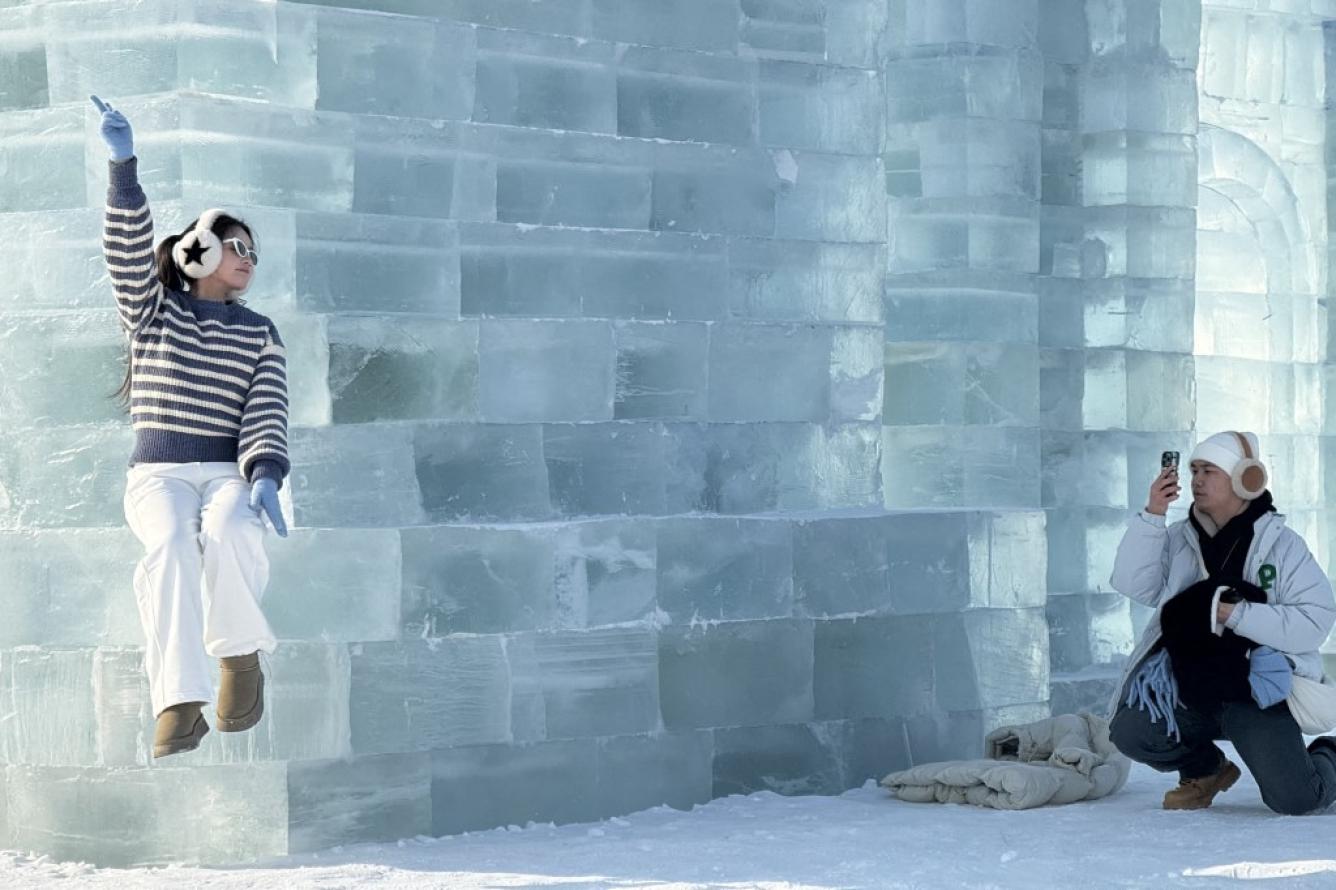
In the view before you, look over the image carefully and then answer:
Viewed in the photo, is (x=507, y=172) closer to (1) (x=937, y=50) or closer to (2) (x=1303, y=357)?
(1) (x=937, y=50)

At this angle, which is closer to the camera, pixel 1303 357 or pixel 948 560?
pixel 948 560

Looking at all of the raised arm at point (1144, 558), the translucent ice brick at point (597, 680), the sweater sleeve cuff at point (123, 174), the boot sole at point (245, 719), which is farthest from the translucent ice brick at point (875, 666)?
the sweater sleeve cuff at point (123, 174)

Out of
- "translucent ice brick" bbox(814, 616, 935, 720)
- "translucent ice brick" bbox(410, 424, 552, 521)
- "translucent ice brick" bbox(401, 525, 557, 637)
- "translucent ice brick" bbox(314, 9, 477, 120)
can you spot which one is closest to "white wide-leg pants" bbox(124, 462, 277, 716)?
"translucent ice brick" bbox(401, 525, 557, 637)

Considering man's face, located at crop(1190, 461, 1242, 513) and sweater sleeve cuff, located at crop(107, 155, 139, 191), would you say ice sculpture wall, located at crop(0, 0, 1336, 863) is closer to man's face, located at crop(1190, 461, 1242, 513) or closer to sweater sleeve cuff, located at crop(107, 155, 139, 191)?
sweater sleeve cuff, located at crop(107, 155, 139, 191)

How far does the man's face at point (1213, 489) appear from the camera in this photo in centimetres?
695

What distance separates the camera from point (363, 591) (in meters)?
6.49

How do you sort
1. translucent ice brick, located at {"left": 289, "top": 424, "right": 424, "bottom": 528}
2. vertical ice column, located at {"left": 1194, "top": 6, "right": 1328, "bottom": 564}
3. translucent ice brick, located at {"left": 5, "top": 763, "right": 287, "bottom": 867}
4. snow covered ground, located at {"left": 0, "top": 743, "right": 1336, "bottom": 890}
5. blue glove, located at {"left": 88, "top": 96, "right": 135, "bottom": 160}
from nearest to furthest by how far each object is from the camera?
1. blue glove, located at {"left": 88, "top": 96, "right": 135, "bottom": 160}
2. snow covered ground, located at {"left": 0, "top": 743, "right": 1336, "bottom": 890}
3. translucent ice brick, located at {"left": 5, "top": 763, "right": 287, "bottom": 867}
4. translucent ice brick, located at {"left": 289, "top": 424, "right": 424, "bottom": 528}
5. vertical ice column, located at {"left": 1194, "top": 6, "right": 1328, "bottom": 564}

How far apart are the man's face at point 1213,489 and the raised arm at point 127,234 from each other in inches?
133

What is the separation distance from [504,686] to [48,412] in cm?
163

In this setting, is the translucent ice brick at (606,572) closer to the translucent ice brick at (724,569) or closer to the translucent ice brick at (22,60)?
the translucent ice brick at (724,569)

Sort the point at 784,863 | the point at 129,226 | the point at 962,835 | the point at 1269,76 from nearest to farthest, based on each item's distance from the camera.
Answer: the point at 129,226, the point at 784,863, the point at 962,835, the point at 1269,76

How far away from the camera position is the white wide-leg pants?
18.1 ft

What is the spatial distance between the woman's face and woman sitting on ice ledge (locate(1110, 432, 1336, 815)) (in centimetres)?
299

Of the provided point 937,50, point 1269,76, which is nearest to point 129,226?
point 937,50
